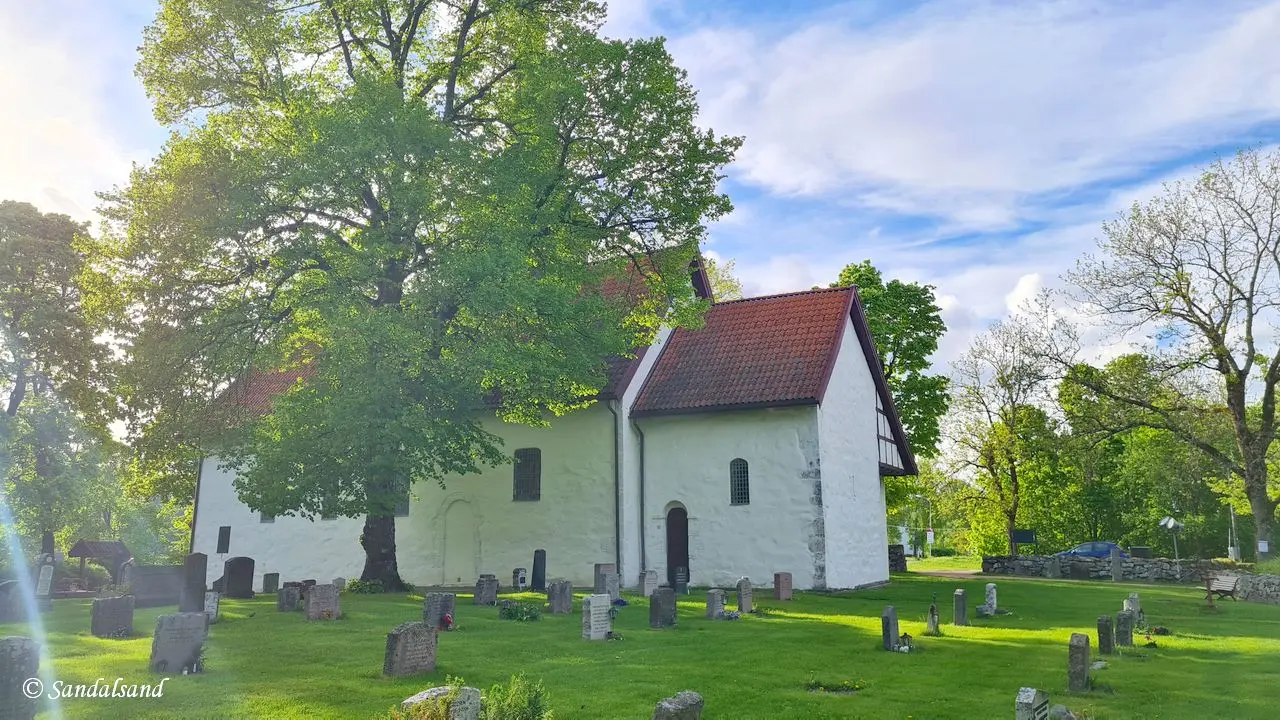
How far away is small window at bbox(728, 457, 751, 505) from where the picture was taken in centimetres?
2284

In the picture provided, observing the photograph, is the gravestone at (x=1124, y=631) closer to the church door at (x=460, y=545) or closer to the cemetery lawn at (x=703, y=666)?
the cemetery lawn at (x=703, y=666)

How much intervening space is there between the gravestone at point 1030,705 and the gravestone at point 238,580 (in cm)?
1791

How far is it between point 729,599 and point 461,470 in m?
6.80

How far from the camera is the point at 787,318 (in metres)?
25.0

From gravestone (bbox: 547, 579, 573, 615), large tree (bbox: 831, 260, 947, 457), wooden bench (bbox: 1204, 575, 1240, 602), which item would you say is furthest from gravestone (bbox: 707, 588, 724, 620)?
large tree (bbox: 831, 260, 947, 457)

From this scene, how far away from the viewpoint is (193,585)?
51.7ft

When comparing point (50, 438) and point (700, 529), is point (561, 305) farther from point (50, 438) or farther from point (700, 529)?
point (50, 438)

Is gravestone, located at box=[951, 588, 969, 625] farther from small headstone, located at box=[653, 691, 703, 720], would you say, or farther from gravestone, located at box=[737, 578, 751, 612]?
small headstone, located at box=[653, 691, 703, 720]

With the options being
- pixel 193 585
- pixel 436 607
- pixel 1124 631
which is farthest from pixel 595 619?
pixel 193 585

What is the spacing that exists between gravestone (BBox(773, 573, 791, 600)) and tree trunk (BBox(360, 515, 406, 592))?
8.87 metres

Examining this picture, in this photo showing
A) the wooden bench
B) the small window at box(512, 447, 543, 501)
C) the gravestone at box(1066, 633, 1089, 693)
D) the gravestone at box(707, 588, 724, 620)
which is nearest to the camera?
the gravestone at box(1066, 633, 1089, 693)

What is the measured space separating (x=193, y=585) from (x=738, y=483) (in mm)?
13315

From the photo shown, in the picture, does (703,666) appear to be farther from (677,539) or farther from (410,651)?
(677,539)

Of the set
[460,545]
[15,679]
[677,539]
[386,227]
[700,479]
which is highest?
[386,227]
